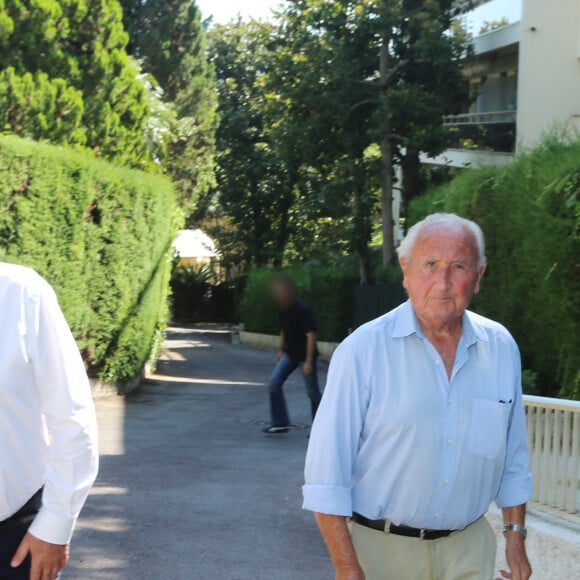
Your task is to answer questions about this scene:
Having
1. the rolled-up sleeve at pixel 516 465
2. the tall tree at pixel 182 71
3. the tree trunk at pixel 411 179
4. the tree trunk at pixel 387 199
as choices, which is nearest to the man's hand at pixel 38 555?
the rolled-up sleeve at pixel 516 465

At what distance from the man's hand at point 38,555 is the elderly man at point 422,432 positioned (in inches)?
30.1

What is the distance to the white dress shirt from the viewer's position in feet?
10.1

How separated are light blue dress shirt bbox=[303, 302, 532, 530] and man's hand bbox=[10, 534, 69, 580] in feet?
2.50

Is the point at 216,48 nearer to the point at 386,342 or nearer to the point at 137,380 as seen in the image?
the point at 137,380

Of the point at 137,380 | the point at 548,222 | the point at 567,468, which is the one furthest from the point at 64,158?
the point at 567,468

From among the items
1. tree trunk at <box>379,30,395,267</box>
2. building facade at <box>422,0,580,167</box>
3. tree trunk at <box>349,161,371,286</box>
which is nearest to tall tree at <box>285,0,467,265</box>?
tree trunk at <box>379,30,395,267</box>

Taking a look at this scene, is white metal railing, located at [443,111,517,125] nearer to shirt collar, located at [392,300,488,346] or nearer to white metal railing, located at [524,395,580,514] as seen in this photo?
white metal railing, located at [524,395,580,514]

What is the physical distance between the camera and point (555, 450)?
6.13 m

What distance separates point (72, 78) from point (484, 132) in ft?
34.4

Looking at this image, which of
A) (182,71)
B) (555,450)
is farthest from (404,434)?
(182,71)

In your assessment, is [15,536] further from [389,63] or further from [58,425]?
[389,63]

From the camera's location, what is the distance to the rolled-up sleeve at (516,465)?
3668 millimetres

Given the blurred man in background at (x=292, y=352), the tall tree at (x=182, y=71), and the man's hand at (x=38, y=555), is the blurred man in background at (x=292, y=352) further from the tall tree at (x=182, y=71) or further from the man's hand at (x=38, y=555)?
the tall tree at (x=182, y=71)

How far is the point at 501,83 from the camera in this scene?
27688 millimetres
